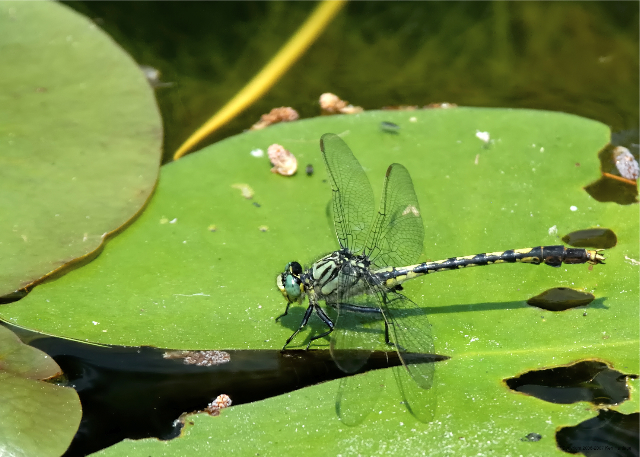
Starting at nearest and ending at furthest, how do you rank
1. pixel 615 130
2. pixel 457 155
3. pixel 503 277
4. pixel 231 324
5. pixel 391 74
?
1. pixel 231 324
2. pixel 503 277
3. pixel 457 155
4. pixel 615 130
5. pixel 391 74

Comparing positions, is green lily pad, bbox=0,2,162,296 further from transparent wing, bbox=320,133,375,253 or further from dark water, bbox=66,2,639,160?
transparent wing, bbox=320,133,375,253

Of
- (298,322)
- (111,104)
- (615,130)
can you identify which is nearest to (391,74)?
(615,130)

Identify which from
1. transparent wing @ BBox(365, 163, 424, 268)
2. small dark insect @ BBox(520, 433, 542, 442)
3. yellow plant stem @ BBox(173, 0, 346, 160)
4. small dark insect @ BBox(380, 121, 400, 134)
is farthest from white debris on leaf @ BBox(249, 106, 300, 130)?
small dark insect @ BBox(520, 433, 542, 442)

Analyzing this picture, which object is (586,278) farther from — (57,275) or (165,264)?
(57,275)

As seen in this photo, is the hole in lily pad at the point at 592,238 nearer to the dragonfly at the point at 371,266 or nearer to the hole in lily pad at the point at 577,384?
the dragonfly at the point at 371,266

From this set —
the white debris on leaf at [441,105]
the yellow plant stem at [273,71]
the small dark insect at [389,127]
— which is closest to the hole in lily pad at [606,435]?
the small dark insect at [389,127]
